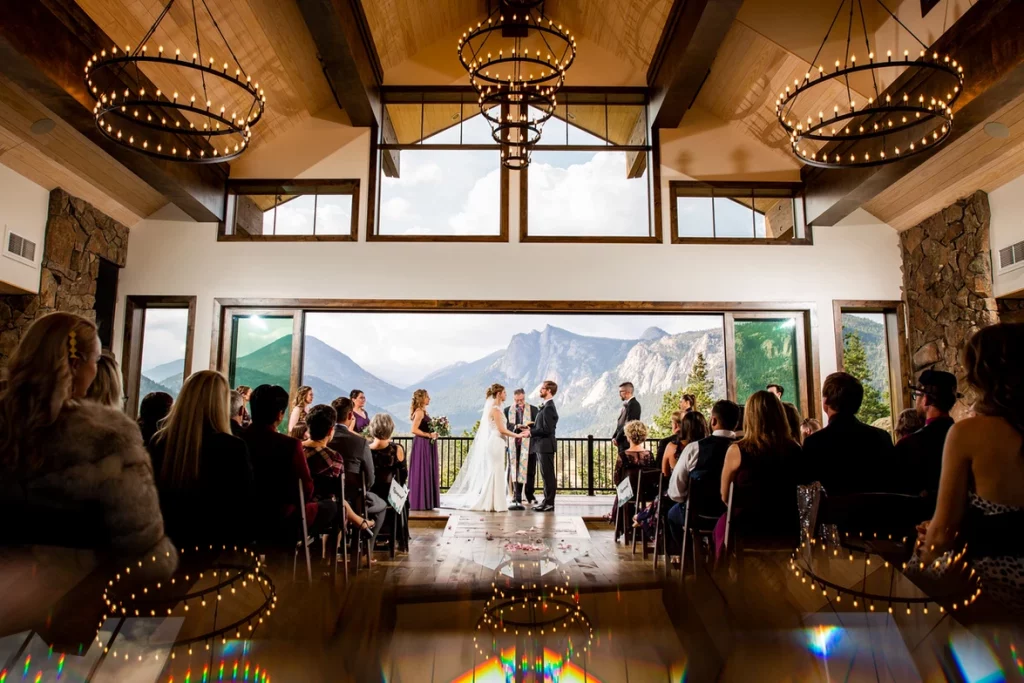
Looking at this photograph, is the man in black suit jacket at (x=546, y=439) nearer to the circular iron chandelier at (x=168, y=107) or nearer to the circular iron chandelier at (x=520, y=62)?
the circular iron chandelier at (x=520, y=62)

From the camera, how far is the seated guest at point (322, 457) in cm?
343

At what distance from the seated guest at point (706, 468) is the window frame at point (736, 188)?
497 cm

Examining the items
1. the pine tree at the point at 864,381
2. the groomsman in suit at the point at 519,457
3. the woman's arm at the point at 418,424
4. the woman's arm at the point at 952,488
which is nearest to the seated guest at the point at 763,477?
the woman's arm at the point at 952,488

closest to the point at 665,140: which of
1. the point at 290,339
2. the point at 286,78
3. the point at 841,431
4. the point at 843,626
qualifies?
the point at 286,78

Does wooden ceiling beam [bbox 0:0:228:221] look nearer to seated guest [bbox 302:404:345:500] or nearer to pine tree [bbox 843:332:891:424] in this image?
seated guest [bbox 302:404:345:500]

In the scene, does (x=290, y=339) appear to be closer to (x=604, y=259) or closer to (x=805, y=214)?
(x=604, y=259)

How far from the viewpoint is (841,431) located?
2781 millimetres

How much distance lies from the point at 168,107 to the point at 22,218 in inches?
68.9

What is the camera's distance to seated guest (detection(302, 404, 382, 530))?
11.3 feet

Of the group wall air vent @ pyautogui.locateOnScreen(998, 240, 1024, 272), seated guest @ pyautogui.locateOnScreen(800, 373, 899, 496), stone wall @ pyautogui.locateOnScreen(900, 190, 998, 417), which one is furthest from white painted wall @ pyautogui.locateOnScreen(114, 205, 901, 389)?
seated guest @ pyautogui.locateOnScreen(800, 373, 899, 496)

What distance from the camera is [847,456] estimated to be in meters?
2.76

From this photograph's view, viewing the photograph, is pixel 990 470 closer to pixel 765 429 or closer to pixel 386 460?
pixel 765 429

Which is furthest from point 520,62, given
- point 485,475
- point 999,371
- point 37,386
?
point 37,386

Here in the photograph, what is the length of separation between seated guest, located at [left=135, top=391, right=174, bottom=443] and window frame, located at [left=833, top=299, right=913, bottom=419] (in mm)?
7254
